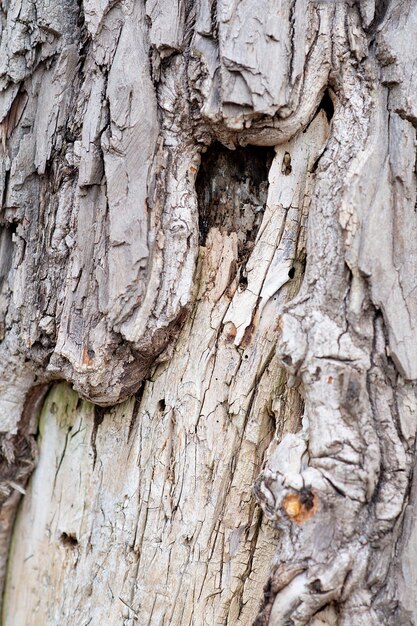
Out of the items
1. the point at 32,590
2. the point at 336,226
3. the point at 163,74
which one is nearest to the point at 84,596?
the point at 32,590

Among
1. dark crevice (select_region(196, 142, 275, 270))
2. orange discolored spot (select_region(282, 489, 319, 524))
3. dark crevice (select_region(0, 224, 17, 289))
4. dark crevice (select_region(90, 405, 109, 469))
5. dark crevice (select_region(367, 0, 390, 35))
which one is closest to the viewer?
orange discolored spot (select_region(282, 489, 319, 524))

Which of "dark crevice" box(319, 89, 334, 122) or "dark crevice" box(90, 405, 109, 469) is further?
"dark crevice" box(90, 405, 109, 469)

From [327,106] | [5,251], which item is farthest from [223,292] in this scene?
[5,251]

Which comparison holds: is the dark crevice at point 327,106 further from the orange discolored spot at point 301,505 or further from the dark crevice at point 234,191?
the orange discolored spot at point 301,505

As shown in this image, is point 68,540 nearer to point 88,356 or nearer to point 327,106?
point 88,356

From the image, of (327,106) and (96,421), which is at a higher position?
(327,106)

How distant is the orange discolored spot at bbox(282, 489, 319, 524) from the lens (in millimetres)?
1438

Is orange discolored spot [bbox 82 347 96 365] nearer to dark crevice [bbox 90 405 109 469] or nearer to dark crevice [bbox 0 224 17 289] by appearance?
dark crevice [bbox 90 405 109 469]

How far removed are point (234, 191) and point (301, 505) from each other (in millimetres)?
833

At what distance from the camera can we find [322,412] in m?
1.47

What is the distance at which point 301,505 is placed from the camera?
4.73ft

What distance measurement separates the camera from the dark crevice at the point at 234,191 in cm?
170

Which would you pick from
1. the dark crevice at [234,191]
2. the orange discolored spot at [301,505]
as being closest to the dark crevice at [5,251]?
the dark crevice at [234,191]

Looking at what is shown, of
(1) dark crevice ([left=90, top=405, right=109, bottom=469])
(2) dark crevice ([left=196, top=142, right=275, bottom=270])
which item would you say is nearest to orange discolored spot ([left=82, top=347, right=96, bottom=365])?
(1) dark crevice ([left=90, top=405, right=109, bottom=469])
